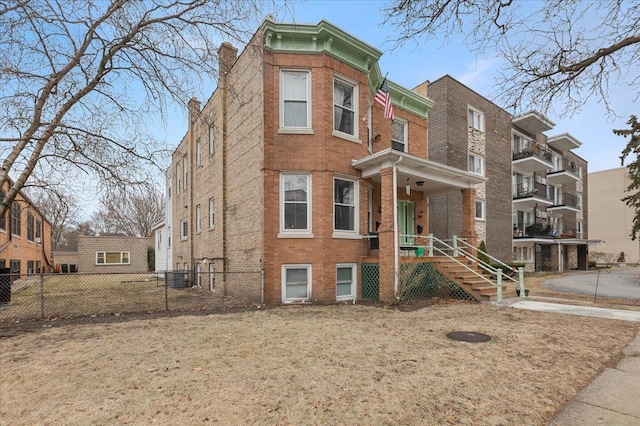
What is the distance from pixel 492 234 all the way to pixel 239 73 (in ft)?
61.5

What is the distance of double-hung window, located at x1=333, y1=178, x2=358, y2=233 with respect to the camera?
36.6 feet

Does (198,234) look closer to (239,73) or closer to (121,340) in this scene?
(239,73)

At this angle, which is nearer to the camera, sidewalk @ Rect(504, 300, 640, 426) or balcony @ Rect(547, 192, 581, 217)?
sidewalk @ Rect(504, 300, 640, 426)

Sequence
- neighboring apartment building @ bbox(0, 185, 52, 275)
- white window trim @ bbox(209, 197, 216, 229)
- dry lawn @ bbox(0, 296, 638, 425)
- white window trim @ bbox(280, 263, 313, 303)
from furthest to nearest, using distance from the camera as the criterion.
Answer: neighboring apartment building @ bbox(0, 185, 52, 275)
white window trim @ bbox(209, 197, 216, 229)
white window trim @ bbox(280, 263, 313, 303)
dry lawn @ bbox(0, 296, 638, 425)

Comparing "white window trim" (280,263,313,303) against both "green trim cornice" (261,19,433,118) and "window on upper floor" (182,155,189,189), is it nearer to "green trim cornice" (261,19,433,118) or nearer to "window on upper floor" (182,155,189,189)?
"green trim cornice" (261,19,433,118)

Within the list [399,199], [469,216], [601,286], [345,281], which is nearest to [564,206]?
[601,286]

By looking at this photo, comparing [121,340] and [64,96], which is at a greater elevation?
[64,96]

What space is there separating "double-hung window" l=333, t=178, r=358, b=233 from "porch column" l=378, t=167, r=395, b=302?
1.16 metres

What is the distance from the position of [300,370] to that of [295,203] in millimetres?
6592

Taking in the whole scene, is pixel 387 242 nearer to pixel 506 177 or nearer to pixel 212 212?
pixel 212 212

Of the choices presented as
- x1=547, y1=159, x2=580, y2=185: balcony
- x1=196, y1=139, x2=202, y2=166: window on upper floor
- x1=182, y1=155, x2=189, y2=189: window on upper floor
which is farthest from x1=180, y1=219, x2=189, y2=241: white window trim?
x1=547, y1=159, x2=580, y2=185: balcony

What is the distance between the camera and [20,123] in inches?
281

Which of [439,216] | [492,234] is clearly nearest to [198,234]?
[439,216]

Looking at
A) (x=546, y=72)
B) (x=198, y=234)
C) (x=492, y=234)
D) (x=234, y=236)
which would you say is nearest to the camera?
(x=546, y=72)
